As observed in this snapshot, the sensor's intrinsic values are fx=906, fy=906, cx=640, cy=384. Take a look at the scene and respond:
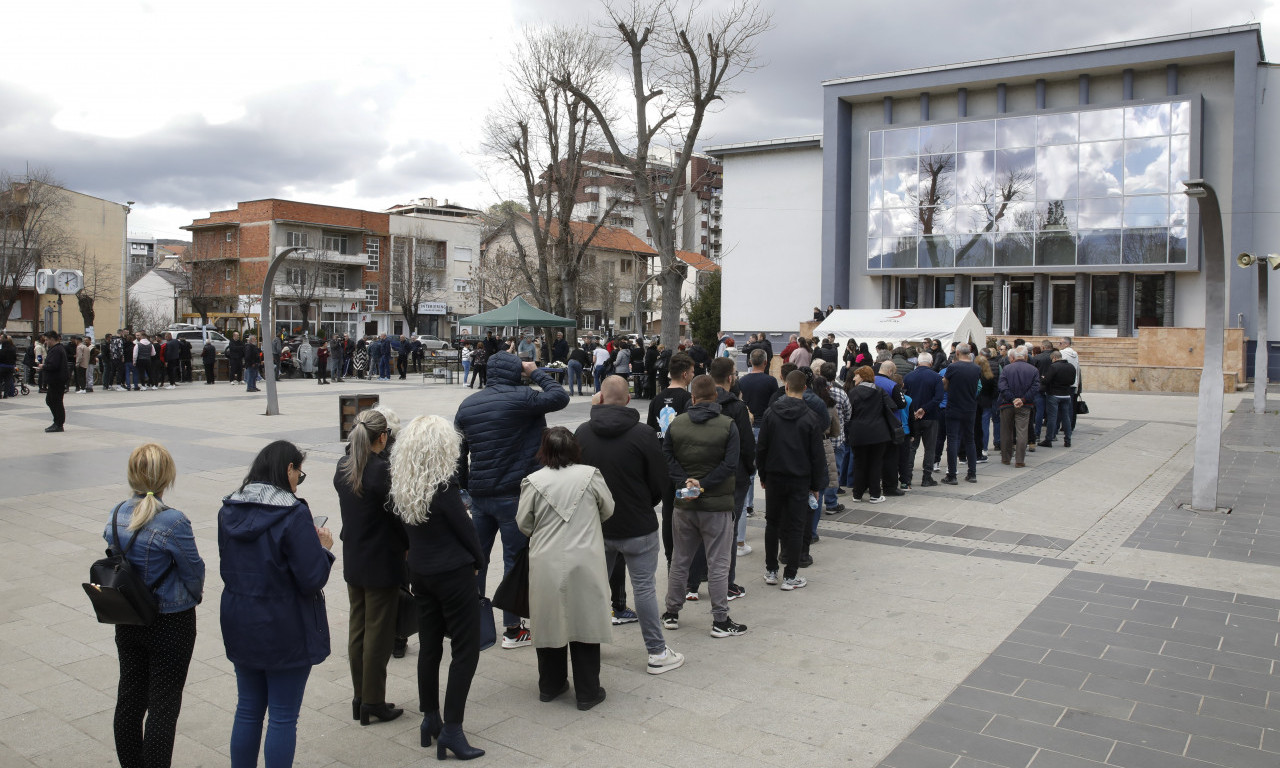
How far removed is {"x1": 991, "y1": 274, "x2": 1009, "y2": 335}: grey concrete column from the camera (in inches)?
1481

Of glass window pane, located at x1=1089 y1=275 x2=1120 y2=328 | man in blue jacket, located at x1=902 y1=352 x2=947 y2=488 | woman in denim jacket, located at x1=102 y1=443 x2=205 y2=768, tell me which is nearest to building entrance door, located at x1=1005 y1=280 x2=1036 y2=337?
glass window pane, located at x1=1089 y1=275 x2=1120 y2=328

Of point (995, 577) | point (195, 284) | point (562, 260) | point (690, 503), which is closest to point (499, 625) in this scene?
point (690, 503)

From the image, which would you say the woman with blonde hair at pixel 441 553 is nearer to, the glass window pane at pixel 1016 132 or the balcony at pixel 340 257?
the glass window pane at pixel 1016 132

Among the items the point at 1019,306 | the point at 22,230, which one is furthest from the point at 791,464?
the point at 22,230

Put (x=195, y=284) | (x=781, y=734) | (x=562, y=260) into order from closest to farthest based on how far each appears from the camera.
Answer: (x=781, y=734), (x=562, y=260), (x=195, y=284)

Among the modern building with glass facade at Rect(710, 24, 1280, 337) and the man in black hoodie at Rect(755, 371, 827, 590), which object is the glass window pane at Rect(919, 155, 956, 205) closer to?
the modern building with glass facade at Rect(710, 24, 1280, 337)

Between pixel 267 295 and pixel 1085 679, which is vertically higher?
pixel 267 295

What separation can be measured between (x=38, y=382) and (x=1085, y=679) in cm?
2801

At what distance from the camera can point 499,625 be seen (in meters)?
6.56

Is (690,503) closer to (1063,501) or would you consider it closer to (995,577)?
(995,577)

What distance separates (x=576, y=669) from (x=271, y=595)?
69.7 inches

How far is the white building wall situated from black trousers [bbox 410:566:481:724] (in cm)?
3723

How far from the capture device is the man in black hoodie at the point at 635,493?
5207mm

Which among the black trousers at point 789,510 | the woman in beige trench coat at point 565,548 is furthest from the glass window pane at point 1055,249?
the woman in beige trench coat at point 565,548
